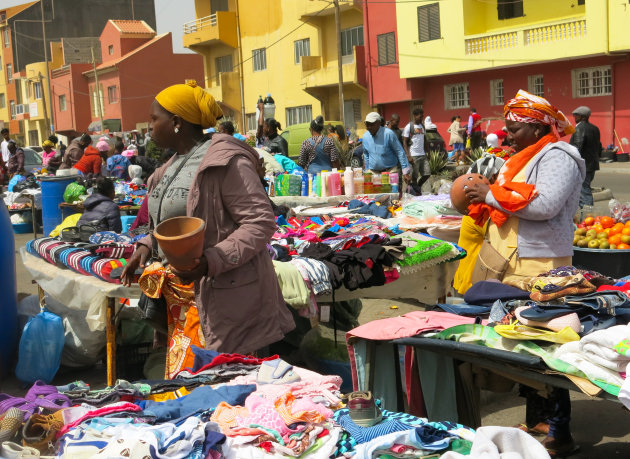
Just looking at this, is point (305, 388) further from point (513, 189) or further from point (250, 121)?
point (250, 121)

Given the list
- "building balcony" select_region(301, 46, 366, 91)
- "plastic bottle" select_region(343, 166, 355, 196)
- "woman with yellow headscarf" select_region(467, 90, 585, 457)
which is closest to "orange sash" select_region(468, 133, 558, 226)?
"woman with yellow headscarf" select_region(467, 90, 585, 457)

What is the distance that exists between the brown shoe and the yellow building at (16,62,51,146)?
56.4 meters

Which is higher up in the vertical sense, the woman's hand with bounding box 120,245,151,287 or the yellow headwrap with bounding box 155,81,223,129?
the yellow headwrap with bounding box 155,81,223,129

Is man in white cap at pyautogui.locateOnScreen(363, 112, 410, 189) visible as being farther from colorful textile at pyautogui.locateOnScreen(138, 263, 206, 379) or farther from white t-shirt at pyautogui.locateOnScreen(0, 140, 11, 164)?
white t-shirt at pyautogui.locateOnScreen(0, 140, 11, 164)

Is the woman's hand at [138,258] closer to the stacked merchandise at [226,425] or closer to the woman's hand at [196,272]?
the woman's hand at [196,272]

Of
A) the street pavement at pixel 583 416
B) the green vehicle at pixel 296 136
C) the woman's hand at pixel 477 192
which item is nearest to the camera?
the woman's hand at pixel 477 192

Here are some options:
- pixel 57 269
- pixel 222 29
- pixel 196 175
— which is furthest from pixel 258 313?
pixel 222 29

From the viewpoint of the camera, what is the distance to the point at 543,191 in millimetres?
4008

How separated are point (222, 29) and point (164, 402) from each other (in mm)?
41200

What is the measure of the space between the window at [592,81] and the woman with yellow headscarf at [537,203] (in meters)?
23.5

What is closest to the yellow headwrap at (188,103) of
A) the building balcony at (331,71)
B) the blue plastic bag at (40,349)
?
the blue plastic bag at (40,349)

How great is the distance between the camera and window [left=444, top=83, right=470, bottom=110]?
31.1m

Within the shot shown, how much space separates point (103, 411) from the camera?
2713 mm

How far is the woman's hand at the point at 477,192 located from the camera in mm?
4227
